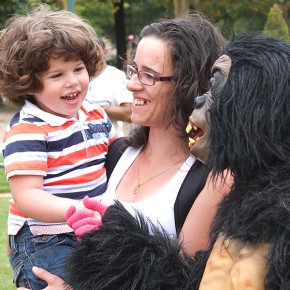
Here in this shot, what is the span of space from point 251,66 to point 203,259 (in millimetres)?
613

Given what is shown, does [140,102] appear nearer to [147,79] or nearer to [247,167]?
[147,79]

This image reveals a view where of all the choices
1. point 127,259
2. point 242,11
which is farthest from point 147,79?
point 242,11

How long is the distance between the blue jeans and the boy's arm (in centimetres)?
13

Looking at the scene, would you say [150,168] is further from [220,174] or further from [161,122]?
[220,174]

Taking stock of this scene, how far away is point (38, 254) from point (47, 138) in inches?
19.1

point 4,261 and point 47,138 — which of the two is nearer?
point 47,138

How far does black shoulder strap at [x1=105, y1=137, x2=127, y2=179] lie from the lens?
3.16 metres

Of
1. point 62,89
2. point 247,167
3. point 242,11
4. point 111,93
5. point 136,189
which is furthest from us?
point 242,11

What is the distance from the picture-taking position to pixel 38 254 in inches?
117

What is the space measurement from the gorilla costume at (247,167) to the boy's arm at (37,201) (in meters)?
0.69

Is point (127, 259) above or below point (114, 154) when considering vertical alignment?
above

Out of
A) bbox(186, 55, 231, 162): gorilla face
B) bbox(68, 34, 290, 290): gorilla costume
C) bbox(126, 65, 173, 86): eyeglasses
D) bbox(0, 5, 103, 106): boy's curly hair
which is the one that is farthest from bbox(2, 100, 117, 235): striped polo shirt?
bbox(186, 55, 231, 162): gorilla face

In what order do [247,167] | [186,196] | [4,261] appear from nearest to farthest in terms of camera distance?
[247,167]
[186,196]
[4,261]

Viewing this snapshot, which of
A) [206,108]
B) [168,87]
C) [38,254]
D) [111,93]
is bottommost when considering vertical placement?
[111,93]
